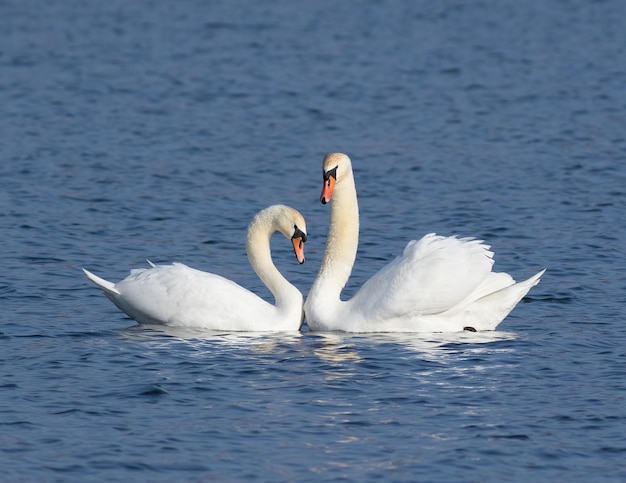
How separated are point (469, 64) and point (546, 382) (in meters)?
19.1

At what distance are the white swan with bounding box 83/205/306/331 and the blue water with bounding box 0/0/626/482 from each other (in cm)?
19

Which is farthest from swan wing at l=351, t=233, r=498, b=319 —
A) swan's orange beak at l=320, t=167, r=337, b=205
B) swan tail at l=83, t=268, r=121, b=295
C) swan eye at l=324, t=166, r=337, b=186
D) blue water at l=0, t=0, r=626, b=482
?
swan tail at l=83, t=268, r=121, b=295

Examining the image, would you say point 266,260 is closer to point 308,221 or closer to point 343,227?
point 343,227

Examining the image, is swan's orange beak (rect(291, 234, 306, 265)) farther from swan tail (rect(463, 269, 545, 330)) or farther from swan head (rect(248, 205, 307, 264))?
swan tail (rect(463, 269, 545, 330))

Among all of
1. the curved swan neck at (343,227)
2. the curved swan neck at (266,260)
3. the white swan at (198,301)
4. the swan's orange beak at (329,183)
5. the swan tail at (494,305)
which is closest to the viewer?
the white swan at (198,301)

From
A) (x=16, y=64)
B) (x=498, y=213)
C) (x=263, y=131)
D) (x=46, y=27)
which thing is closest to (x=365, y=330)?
(x=498, y=213)

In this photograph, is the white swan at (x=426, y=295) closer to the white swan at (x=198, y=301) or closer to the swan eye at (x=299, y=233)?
the white swan at (x=198, y=301)

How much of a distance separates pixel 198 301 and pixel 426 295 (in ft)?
6.51

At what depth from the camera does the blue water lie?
33.1 feet

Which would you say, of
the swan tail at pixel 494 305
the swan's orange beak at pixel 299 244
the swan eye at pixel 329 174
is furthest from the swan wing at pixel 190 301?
the swan tail at pixel 494 305

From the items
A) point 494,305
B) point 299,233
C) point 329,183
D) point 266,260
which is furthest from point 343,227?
point 494,305

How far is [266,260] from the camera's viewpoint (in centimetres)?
1366

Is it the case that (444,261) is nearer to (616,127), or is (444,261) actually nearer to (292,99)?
(616,127)

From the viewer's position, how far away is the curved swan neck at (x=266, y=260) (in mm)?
13391
